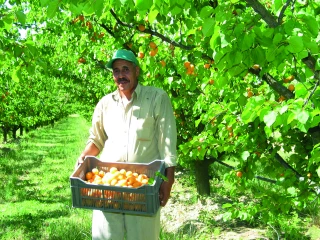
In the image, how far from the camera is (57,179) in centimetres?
1134

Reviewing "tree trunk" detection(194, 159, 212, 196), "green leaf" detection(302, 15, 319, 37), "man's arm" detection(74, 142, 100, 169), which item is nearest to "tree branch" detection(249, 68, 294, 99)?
"green leaf" detection(302, 15, 319, 37)

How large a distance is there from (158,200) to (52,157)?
14266 millimetres

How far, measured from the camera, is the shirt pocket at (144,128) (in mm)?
3082

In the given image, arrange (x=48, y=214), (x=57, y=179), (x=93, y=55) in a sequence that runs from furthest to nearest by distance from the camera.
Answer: (x=57, y=179) < (x=48, y=214) < (x=93, y=55)

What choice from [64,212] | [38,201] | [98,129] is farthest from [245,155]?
[38,201]

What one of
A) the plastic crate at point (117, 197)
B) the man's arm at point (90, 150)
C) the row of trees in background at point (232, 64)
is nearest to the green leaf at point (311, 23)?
the row of trees in background at point (232, 64)

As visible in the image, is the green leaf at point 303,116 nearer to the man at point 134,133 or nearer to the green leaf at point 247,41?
the green leaf at point 247,41

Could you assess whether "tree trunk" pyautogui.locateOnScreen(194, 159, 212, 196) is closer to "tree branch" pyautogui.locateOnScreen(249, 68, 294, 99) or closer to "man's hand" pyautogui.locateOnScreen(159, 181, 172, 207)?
"man's hand" pyautogui.locateOnScreen(159, 181, 172, 207)

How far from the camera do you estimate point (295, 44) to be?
63.1 inches

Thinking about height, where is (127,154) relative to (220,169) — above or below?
above

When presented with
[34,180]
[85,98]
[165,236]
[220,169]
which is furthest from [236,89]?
[85,98]

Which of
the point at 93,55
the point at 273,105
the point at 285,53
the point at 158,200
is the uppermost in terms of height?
the point at 93,55

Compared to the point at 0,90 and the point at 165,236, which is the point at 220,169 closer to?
the point at 165,236

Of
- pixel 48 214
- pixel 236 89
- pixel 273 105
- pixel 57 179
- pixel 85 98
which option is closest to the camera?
pixel 273 105
